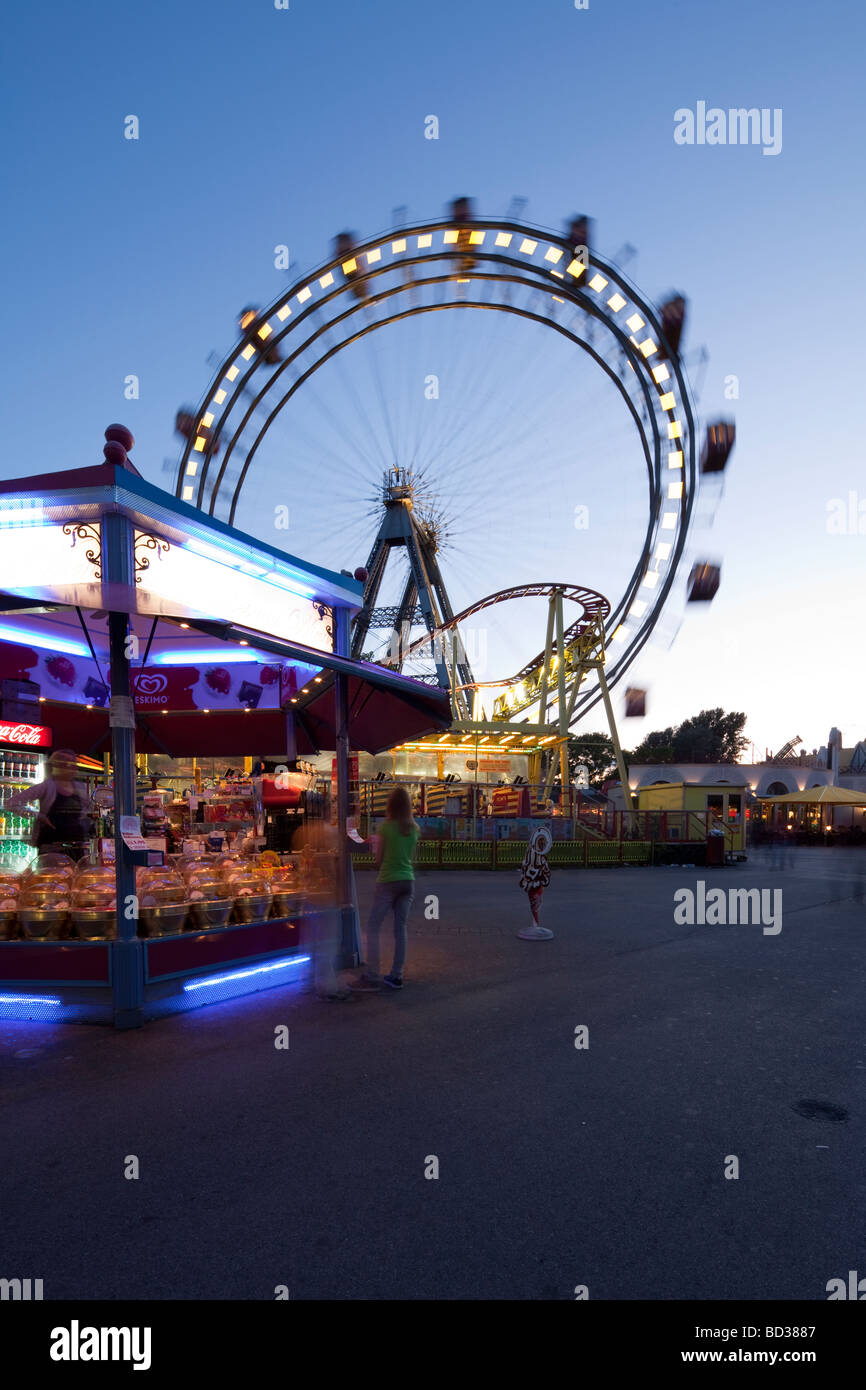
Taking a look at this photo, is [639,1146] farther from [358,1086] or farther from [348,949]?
[348,949]

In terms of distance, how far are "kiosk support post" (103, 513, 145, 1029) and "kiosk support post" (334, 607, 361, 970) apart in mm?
2225

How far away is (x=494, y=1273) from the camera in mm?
2586

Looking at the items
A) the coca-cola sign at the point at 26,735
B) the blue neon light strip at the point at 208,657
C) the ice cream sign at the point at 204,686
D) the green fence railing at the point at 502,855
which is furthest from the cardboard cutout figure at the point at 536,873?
the green fence railing at the point at 502,855

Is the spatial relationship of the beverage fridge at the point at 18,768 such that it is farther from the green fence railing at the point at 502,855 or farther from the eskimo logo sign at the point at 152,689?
the green fence railing at the point at 502,855

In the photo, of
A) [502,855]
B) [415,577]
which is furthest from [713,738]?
[502,855]

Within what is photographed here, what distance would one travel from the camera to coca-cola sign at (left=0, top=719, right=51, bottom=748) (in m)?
10.1

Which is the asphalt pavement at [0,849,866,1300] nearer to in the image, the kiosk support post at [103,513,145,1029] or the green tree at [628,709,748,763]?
the kiosk support post at [103,513,145,1029]

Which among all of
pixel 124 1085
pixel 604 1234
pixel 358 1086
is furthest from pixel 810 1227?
pixel 124 1085

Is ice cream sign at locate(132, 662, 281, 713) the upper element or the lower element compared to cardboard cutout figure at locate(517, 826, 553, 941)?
upper

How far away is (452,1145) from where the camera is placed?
357 cm

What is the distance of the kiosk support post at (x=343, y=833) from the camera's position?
7.51m
